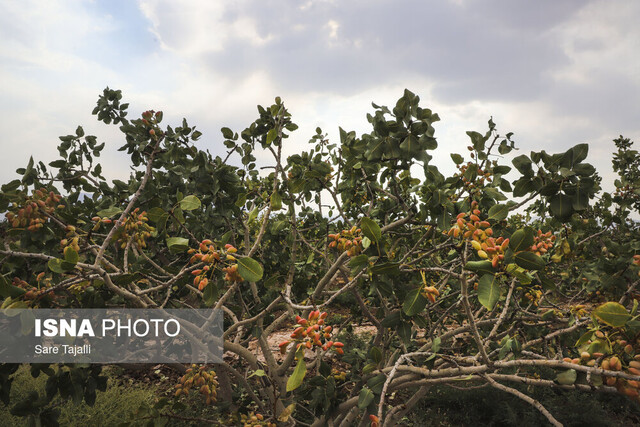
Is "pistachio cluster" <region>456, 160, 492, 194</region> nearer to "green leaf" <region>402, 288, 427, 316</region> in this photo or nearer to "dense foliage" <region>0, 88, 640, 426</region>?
"dense foliage" <region>0, 88, 640, 426</region>

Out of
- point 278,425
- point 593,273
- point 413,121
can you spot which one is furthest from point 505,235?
point 278,425

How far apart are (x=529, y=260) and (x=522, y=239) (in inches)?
3.1

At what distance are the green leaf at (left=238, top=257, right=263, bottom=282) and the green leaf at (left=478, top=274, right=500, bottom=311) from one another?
90 centimetres

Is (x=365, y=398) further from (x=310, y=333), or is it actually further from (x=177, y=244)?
(x=177, y=244)

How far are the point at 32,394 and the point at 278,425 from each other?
1.67 meters

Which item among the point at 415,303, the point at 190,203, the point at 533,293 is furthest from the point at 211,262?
the point at 533,293

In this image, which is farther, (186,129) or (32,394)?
(186,129)

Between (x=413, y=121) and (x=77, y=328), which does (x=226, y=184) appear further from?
(x=77, y=328)

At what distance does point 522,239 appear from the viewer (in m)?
1.16

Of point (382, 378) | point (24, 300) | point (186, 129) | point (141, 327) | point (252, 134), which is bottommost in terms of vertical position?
point (382, 378)

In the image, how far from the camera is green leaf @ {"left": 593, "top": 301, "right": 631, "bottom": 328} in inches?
43.1

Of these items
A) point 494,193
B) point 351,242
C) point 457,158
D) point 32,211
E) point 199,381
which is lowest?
point 199,381

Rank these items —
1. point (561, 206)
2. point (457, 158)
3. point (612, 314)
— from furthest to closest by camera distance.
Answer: point (457, 158) < point (561, 206) < point (612, 314)

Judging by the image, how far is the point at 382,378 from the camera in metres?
1.81
